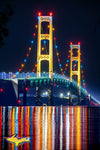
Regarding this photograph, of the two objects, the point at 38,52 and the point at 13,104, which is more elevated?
the point at 38,52

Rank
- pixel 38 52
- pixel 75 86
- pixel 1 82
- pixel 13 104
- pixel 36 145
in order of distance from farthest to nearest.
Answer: pixel 75 86, pixel 38 52, pixel 13 104, pixel 1 82, pixel 36 145

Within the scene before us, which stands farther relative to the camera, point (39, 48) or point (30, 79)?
point (39, 48)

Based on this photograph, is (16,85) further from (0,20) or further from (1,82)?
(0,20)

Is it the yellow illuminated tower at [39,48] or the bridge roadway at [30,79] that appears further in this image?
the yellow illuminated tower at [39,48]

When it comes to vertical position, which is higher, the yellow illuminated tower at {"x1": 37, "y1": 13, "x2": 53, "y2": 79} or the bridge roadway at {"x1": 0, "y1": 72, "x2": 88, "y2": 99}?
the yellow illuminated tower at {"x1": 37, "y1": 13, "x2": 53, "y2": 79}

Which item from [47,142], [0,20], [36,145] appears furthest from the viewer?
[47,142]

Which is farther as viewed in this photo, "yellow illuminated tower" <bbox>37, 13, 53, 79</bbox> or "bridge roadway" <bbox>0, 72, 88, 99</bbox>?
"yellow illuminated tower" <bbox>37, 13, 53, 79</bbox>

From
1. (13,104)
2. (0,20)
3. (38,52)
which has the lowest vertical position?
(13,104)

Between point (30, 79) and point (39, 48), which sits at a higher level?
point (39, 48)

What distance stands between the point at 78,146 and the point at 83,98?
5154 cm

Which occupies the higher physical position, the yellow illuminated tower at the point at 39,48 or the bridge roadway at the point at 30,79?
the yellow illuminated tower at the point at 39,48

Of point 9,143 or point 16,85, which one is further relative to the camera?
point 16,85

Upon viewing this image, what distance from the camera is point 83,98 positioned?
191 feet

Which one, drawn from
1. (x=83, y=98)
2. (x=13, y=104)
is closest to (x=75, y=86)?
(x=83, y=98)
